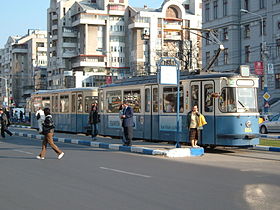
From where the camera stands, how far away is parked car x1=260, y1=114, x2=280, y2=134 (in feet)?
125

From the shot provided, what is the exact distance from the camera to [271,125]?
38.3 meters

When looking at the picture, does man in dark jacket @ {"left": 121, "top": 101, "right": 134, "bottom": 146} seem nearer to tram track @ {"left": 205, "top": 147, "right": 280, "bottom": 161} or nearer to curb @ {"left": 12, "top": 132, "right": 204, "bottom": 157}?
curb @ {"left": 12, "top": 132, "right": 204, "bottom": 157}

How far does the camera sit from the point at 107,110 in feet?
94.6

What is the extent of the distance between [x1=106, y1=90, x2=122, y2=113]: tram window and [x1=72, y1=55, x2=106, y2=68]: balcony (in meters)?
74.7

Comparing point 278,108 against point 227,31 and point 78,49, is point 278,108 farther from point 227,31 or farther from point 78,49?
point 78,49

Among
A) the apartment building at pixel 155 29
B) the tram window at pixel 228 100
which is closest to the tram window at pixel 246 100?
the tram window at pixel 228 100

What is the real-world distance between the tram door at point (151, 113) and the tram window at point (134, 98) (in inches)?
27.4

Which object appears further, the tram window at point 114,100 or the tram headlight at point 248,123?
the tram window at point 114,100

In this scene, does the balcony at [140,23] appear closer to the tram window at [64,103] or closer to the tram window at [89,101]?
the tram window at [64,103]

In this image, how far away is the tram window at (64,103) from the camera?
34.7 m

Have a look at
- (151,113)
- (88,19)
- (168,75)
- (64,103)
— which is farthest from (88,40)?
(168,75)

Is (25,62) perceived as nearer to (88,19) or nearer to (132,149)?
(88,19)

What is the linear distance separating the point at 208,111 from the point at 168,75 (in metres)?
2.35

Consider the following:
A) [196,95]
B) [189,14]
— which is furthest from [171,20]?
[196,95]
